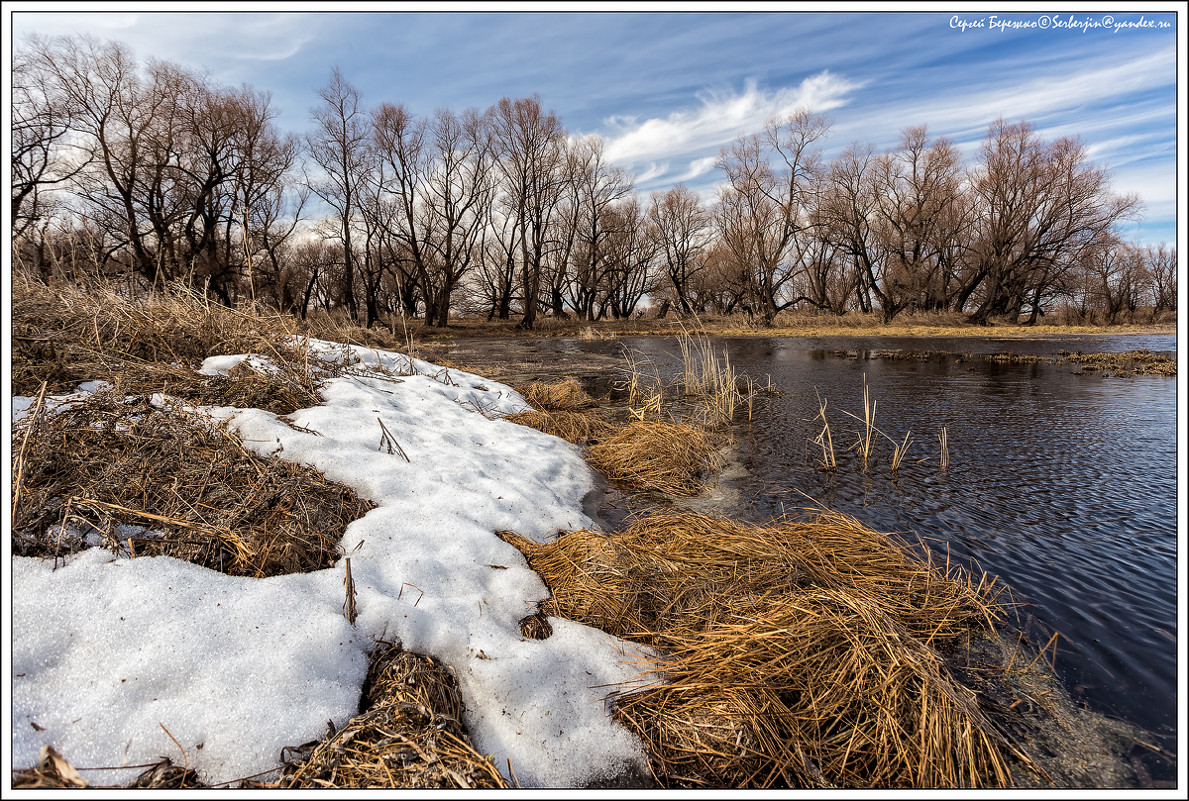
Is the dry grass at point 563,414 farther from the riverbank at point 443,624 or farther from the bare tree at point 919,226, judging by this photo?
the bare tree at point 919,226

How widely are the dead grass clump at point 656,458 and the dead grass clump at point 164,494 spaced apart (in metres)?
2.73

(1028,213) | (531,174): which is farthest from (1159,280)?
(531,174)

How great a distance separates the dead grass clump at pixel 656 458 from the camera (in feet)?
15.8

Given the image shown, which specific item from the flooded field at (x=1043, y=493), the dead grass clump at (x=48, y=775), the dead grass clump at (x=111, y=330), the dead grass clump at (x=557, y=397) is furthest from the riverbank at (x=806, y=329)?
the dead grass clump at (x=48, y=775)

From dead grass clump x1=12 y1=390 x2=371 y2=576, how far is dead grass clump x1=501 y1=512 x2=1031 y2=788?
120cm

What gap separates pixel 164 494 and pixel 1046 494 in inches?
249

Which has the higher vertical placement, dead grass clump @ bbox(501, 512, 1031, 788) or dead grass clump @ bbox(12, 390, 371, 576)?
dead grass clump @ bbox(12, 390, 371, 576)

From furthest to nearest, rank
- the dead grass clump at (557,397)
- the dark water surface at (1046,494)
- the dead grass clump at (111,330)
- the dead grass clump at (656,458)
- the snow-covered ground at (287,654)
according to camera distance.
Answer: the dead grass clump at (557,397)
the dead grass clump at (656,458)
the dead grass clump at (111,330)
the dark water surface at (1046,494)
the snow-covered ground at (287,654)

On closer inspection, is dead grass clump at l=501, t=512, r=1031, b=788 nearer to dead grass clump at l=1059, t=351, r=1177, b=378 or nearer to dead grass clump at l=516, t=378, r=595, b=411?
dead grass clump at l=516, t=378, r=595, b=411

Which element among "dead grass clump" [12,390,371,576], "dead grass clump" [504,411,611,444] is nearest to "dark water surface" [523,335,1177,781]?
"dead grass clump" [504,411,611,444]

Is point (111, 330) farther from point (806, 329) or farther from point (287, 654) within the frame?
point (806, 329)

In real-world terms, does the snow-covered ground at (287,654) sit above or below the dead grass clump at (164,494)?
below

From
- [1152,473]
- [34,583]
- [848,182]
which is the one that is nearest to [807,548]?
[34,583]

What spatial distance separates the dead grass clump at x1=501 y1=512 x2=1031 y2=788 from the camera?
174 centimetres
